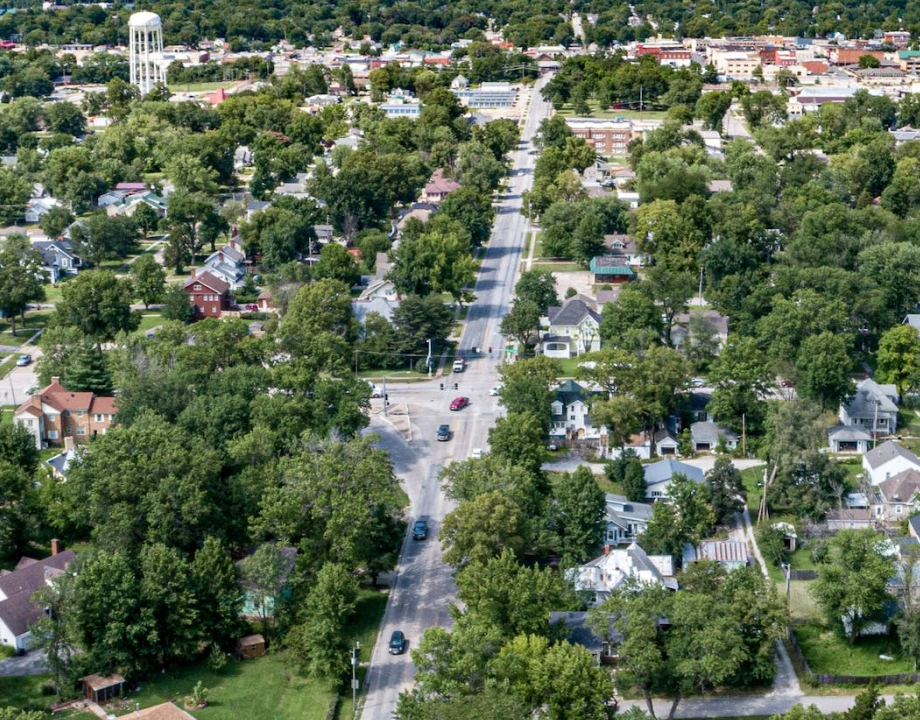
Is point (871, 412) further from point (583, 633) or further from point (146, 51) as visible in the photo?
point (146, 51)

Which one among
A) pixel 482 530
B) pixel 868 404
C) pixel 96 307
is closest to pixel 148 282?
pixel 96 307

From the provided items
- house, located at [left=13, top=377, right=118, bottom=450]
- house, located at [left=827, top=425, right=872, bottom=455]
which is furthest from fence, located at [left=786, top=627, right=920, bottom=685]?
house, located at [left=13, top=377, right=118, bottom=450]

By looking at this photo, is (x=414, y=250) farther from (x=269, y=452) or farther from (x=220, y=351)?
(x=269, y=452)

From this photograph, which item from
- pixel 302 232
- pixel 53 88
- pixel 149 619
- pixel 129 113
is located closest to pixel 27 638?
pixel 149 619

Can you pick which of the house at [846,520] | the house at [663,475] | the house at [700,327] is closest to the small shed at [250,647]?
the house at [663,475]

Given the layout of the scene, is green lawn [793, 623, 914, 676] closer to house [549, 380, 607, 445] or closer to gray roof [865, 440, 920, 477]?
gray roof [865, 440, 920, 477]
